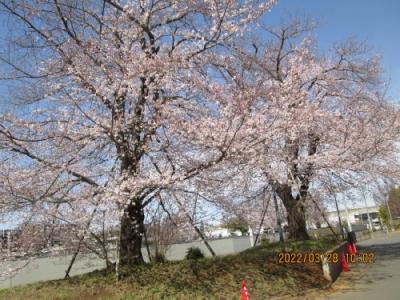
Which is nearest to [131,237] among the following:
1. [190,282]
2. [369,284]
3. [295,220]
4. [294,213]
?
[190,282]

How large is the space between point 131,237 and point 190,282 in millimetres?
2386

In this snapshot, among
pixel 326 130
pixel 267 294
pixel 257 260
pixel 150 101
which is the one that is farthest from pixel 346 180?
pixel 150 101

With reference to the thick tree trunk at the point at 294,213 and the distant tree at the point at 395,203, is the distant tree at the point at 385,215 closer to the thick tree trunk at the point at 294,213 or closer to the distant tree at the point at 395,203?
the distant tree at the point at 395,203

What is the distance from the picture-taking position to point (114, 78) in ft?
33.0

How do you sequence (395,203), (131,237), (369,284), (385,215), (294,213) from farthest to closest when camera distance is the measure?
(395,203) → (385,215) → (294,213) → (131,237) → (369,284)

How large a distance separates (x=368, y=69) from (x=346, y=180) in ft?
17.3

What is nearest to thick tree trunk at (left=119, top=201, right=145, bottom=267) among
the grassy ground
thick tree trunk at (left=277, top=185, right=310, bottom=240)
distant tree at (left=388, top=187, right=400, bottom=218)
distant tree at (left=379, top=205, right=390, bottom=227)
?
the grassy ground

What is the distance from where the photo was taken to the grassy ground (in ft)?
32.7

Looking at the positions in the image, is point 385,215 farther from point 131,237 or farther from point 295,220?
point 131,237

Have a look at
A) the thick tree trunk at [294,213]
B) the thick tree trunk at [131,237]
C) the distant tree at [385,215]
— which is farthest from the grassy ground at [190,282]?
the distant tree at [385,215]

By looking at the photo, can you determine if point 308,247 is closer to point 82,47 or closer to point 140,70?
point 140,70

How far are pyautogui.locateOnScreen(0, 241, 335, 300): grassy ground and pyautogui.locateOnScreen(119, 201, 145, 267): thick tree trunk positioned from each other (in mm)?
524

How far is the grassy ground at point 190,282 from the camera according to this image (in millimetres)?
9969

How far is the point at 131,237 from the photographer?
12031mm
